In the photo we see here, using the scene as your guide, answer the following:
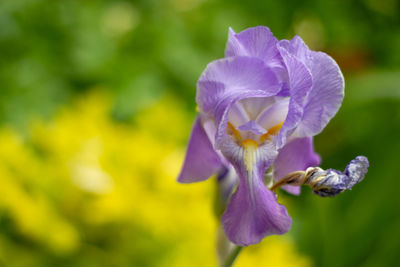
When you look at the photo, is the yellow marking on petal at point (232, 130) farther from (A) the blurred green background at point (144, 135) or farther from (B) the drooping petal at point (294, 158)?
(A) the blurred green background at point (144, 135)

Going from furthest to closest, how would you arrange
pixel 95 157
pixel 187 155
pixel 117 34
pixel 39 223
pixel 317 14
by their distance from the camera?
pixel 317 14 → pixel 117 34 → pixel 95 157 → pixel 39 223 → pixel 187 155

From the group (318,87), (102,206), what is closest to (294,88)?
(318,87)

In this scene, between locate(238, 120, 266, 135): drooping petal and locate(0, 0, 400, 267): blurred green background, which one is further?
locate(0, 0, 400, 267): blurred green background

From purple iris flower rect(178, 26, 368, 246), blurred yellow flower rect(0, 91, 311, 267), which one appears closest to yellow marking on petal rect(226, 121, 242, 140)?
purple iris flower rect(178, 26, 368, 246)

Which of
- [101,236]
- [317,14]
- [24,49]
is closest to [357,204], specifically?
[101,236]

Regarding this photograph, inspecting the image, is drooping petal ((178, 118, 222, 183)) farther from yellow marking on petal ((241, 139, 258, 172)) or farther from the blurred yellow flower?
the blurred yellow flower

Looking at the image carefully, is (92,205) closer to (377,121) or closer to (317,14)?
(377,121)

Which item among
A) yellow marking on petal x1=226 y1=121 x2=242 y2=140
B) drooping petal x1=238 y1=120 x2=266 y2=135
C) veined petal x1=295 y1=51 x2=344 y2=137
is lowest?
yellow marking on petal x1=226 y1=121 x2=242 y2=140
